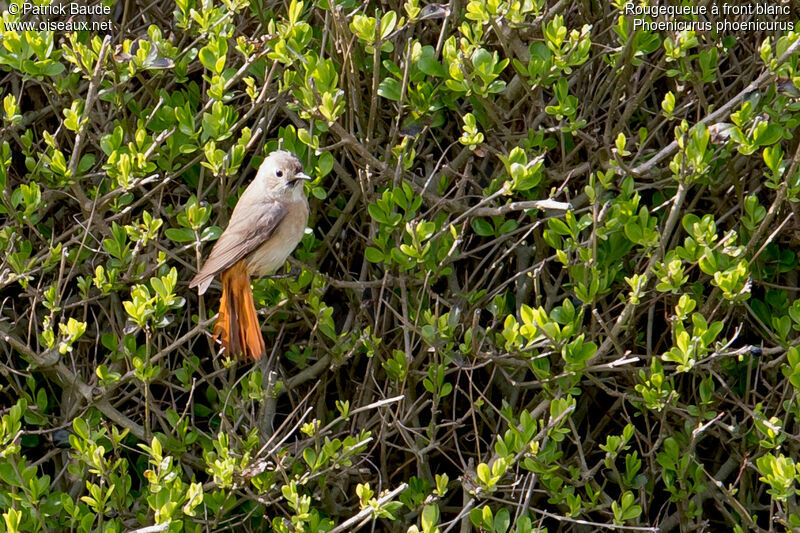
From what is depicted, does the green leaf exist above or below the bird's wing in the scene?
above

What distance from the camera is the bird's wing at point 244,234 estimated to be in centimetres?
336

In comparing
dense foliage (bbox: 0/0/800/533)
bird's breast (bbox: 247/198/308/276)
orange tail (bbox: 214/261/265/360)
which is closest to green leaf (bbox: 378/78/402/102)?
dense foliage (bbox: 0/0/800/533)

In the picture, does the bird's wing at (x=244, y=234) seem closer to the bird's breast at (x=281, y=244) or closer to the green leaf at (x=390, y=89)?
the bird's breast at (x=281, y=244)

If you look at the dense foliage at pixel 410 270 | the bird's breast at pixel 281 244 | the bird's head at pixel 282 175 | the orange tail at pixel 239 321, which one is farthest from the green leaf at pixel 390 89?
the orange tail at pixel 239 321

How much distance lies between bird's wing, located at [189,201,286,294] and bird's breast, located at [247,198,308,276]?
20mm

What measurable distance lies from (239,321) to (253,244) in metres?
0.23

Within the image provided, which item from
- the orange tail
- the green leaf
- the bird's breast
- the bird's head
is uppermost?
the green leaf

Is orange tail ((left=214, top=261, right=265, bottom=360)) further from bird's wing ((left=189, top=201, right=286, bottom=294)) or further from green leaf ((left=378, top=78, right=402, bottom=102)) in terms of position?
green leaf ((left=378, top=78, right=402, bottom=102))

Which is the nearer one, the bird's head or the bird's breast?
the bird's head

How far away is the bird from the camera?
130 inches

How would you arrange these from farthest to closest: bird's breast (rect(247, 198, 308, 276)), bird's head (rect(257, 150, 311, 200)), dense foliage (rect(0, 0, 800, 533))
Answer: bird's breast (rect(247, 198, 308, 276)), bird's head (rect(257, 150, 311, 200)), dense foliage (rect(0, 0, 800, 533))

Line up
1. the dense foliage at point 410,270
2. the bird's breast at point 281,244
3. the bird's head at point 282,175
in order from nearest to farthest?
the dense foliage at point 410,270, the bird's head at point 282,175, the bird's breast at point 281,244

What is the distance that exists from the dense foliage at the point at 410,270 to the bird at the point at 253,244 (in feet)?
0.21

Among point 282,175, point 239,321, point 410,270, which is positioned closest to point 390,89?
point 282,175
